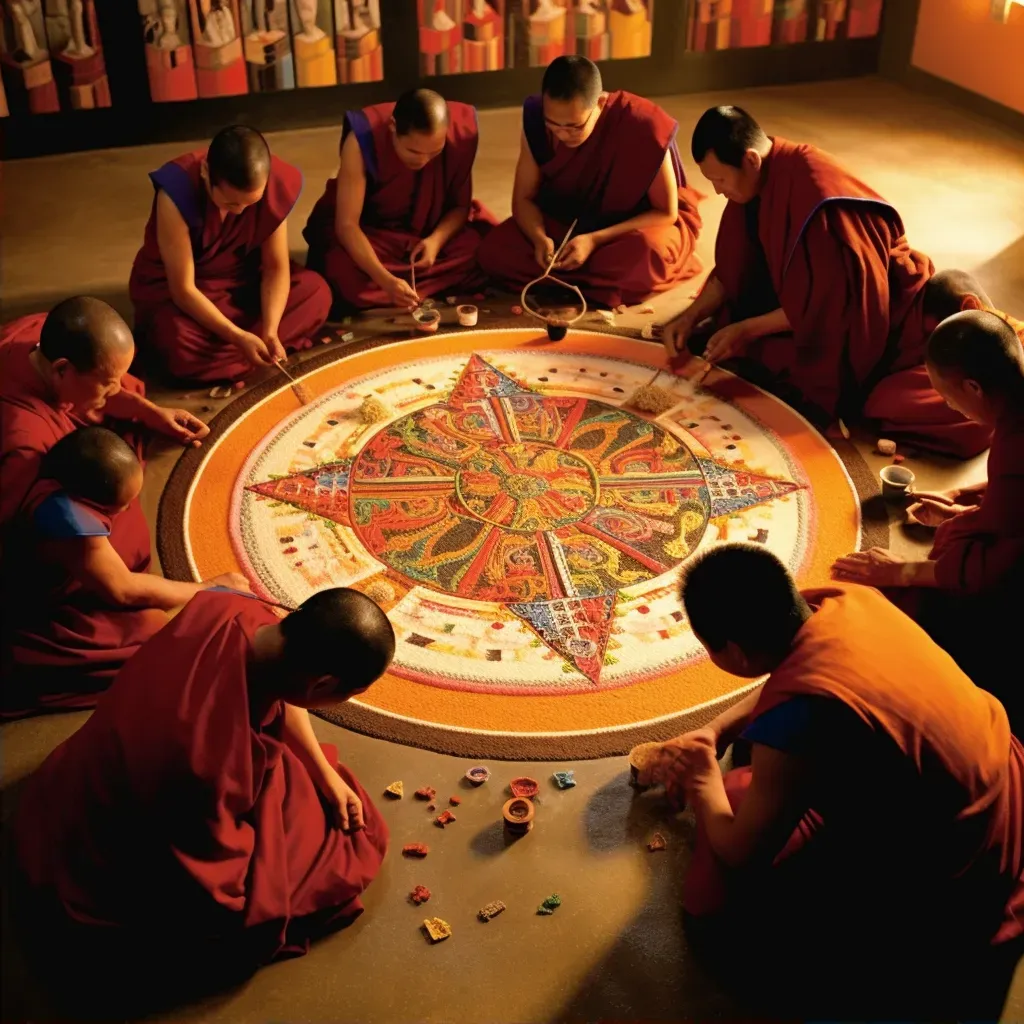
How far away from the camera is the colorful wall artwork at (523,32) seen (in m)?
8.64

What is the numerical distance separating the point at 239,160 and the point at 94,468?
1.90 meters

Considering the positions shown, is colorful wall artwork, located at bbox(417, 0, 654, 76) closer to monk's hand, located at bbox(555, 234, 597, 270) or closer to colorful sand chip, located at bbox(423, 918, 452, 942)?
monk's hand, located at bbox(555, 234, 597, 270)

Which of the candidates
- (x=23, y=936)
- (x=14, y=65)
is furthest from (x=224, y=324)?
(x=14, y=65)

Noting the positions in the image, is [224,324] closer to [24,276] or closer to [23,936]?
[24,276]

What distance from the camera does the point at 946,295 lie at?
5094 millimetres

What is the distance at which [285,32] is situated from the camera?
8.23m

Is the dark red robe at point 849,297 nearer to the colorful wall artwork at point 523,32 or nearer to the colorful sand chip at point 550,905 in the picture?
the colorful sand chip at point 550,905

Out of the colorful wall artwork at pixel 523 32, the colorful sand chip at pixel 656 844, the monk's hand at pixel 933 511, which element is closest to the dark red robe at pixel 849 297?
the monk's hand at pixel 933 511

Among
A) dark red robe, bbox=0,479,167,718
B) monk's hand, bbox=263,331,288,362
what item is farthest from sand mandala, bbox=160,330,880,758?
dark red robe, bbox=0,479,167,718

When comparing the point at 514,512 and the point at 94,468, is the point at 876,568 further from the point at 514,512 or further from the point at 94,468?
the point at 94,468

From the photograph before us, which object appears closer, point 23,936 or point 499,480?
point 23,936

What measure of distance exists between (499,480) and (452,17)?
4.91 meters

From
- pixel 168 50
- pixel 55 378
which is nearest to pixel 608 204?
pixel 55 378

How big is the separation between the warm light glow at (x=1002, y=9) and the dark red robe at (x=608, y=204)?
3468mm
